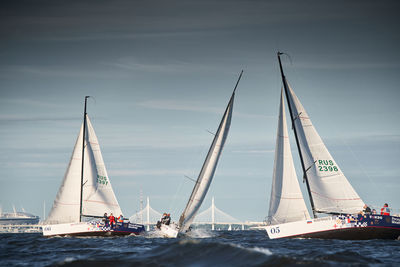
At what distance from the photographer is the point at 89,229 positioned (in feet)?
128

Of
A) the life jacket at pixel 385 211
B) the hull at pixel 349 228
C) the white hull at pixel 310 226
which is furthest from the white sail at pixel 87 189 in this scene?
the life jacket at pixel 385 211

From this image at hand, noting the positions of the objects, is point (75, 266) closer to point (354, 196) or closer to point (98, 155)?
point (354, 196)

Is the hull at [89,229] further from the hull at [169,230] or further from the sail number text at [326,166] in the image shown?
the sail number text at [326,166]

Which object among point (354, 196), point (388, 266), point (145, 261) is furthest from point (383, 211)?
point (145, 261)

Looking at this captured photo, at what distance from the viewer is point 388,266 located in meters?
17.4

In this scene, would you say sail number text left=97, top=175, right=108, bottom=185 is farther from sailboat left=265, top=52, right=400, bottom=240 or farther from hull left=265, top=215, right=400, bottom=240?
hull left=265, top=215, right=400, bottom=240

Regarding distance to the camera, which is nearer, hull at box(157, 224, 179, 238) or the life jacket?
the life jacket

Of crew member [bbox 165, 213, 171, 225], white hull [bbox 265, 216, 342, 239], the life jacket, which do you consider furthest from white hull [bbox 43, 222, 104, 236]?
the life jacket

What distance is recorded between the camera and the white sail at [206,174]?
3344 centimetres

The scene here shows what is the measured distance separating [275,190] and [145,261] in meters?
14.7

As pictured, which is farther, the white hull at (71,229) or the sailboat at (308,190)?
the white hull at (71,229)

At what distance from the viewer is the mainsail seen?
33438mm

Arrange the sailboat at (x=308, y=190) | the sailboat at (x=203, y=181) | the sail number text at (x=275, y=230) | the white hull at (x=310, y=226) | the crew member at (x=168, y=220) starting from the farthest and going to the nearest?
the crew member at (x=168, y=220) → the sailboat at (x=203, y=181) → the sail number text at (x=275, y=230) → the sailboat at (x=308, y=190) → the white hull at (x=310, y=226)

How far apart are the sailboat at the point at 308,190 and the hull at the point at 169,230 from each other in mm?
Result: 5877
